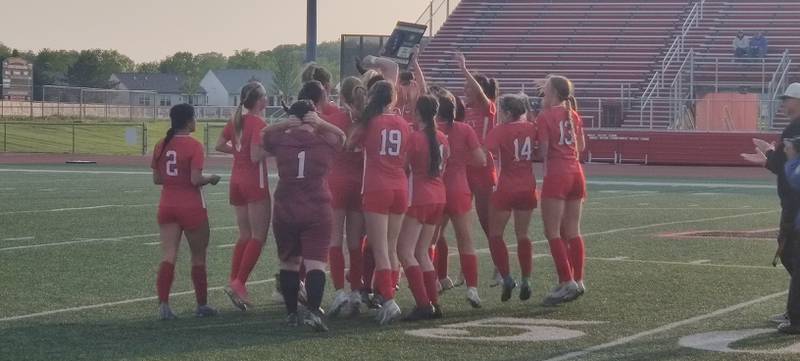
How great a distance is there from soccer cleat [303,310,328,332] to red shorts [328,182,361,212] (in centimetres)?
120

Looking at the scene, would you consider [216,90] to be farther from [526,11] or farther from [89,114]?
[526,11]

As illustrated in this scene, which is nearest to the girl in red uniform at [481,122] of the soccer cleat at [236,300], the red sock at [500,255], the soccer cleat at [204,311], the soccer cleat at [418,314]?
the red sock at [500,255]

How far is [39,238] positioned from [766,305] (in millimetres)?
8463

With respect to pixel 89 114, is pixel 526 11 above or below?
above

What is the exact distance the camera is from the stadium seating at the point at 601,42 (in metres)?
42.8

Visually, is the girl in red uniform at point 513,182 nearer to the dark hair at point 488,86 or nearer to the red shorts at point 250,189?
the dark hair at point 488,86

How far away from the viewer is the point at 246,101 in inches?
395

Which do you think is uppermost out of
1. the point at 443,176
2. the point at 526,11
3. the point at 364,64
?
the point at 526,11

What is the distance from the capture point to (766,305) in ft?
33.9

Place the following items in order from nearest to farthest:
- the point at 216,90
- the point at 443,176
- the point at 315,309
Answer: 1. the point at 315,309
2. the point at 443,176
3. the point at 216,90

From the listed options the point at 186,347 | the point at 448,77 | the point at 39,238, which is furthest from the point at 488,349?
the point at 448,77

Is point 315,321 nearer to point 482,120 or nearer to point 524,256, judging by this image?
point 524,256

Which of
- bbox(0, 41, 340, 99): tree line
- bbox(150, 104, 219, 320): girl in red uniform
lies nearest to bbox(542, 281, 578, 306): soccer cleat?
bbox(150, 104, 219, 320): girl in red uniform

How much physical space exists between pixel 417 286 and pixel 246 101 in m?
1.88
